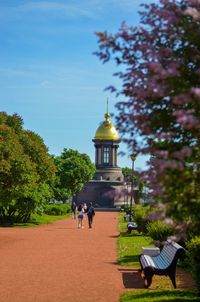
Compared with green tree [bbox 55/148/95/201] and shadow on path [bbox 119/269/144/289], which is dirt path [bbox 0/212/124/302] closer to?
shadow on path [bbox 119/269/144/289]

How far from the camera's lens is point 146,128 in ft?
18.1

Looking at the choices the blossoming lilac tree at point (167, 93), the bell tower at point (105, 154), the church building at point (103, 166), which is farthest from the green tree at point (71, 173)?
the blossoming lilac tree at point (167, 93)

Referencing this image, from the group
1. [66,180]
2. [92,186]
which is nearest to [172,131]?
[66,180]

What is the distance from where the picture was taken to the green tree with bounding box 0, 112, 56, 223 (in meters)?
29.7

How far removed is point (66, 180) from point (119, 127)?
3269 inches

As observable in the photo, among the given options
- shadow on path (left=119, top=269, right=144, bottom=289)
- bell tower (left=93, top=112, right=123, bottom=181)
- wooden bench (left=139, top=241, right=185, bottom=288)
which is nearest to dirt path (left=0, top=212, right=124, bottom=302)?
shadow on path (left=119, top=269, right=144, bottom=289)

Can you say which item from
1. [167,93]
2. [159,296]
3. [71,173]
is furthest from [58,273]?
→ [71,173]

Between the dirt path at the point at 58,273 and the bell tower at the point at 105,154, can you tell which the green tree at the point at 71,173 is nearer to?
the bell tower at the point at 105,154

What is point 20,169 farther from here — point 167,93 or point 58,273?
point 167,93

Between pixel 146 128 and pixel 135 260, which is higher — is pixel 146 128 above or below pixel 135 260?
above

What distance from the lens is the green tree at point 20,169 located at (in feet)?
97.4

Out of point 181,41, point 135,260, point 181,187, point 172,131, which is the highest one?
point 181,41

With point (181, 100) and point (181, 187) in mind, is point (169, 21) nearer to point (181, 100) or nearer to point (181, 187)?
point (181, 100)

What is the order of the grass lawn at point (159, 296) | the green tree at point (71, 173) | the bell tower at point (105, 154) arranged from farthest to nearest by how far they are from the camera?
the bell tower at point (105, 154) < the green tree at point (71, 173) < the grass lawn at point (159, 296)
